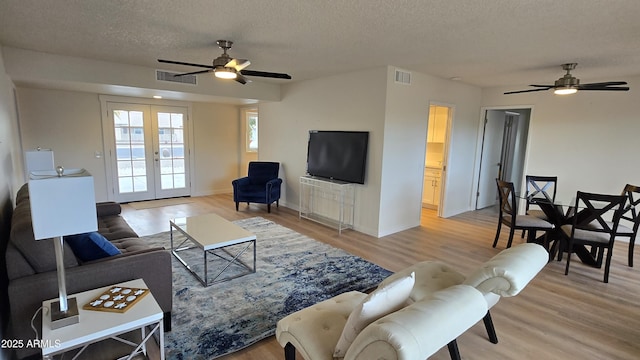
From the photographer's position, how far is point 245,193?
6.04 meters

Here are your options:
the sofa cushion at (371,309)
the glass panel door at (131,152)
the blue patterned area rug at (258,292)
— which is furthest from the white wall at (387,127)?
the sofa cushion at (371,309)

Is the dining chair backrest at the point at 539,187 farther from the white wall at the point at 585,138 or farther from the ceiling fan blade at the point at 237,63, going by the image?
the ceiling fan blade at the point at 237,63

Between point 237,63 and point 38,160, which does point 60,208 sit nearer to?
point 237,63

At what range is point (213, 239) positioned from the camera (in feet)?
10.5

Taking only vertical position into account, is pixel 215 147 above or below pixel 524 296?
above

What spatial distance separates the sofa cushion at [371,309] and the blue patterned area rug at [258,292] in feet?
3.56

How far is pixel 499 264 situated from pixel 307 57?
324cm

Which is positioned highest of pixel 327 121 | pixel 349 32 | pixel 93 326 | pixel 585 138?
pixel 349 32

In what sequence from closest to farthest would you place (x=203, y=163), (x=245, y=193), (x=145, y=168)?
1. (x=245, y=193)
2. (x=145, y=168)
3. (x=203, y=163)

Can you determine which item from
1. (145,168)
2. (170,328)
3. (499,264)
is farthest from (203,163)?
(499,264)


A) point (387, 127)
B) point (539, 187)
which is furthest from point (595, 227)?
point (387, 127)

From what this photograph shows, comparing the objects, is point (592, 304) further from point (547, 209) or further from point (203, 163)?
point (203, 163)

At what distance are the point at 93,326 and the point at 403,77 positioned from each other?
4.47m

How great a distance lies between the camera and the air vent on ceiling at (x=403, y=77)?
180 inches
